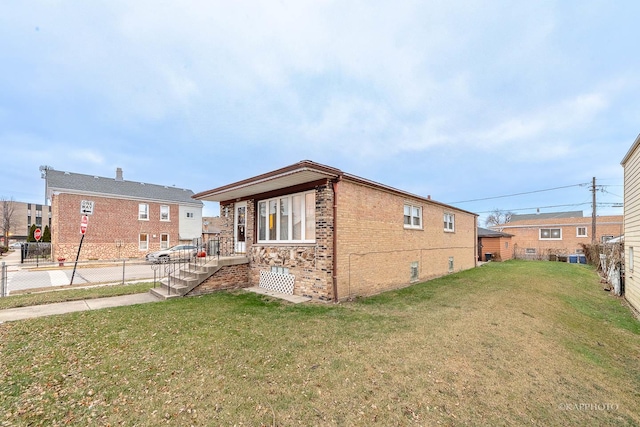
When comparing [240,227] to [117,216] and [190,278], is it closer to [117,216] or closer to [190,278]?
[190,278]

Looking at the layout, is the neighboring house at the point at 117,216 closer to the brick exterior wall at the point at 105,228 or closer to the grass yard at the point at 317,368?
the brick exterior wall at the point at 105,228

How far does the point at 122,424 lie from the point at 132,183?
32482 mm

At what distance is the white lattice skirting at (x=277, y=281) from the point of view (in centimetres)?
865

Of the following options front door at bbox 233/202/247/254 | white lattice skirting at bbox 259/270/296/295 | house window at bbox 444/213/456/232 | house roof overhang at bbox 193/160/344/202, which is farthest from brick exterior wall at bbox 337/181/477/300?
front door at bbox 233/202/247/254

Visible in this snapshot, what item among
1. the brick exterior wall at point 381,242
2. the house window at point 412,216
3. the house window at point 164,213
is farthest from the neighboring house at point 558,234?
the house window at point 164,213

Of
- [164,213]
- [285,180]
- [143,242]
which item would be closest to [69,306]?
[285,180]

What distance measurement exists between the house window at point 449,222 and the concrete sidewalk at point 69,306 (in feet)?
46.4

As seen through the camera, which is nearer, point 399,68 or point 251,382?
point 251,382

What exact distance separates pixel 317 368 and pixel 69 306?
755cm

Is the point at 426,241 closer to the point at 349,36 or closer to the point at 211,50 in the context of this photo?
the point at 349,36

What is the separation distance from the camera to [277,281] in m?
9.09

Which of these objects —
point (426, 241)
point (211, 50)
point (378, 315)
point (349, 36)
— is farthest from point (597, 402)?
point (211, 50)

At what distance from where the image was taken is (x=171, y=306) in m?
7.11

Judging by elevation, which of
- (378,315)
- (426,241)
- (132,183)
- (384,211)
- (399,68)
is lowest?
(378,315)
